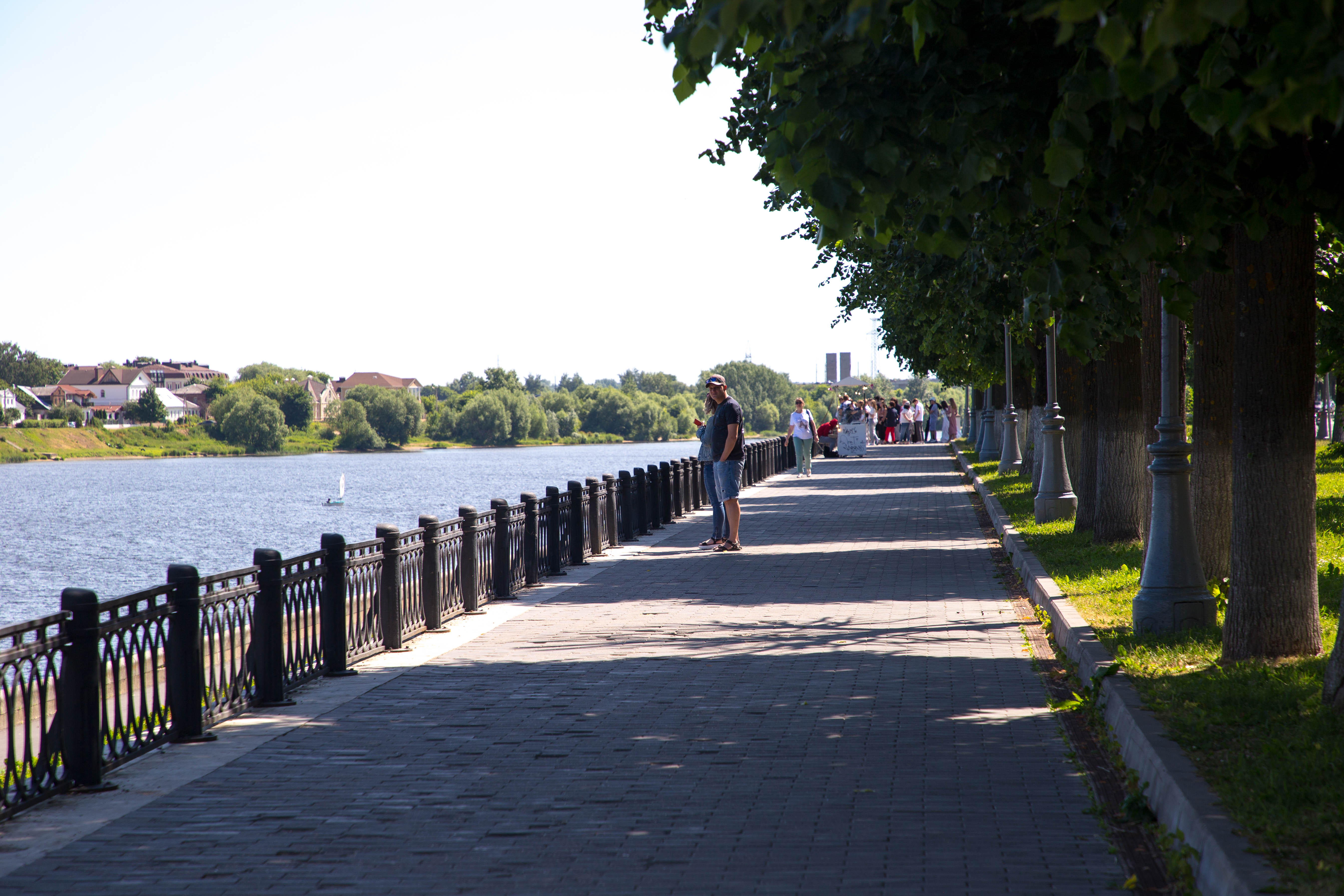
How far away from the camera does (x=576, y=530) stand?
15.4 meters

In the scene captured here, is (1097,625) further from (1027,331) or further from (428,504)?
(428,504)

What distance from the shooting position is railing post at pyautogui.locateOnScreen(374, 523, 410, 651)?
32.0 feet

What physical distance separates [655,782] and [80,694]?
2707 millimetres

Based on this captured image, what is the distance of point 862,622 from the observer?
10.7 metres

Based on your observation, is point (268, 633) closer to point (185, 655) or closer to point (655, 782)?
point (185, 655)

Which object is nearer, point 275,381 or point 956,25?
point 956,25

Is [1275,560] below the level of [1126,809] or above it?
above

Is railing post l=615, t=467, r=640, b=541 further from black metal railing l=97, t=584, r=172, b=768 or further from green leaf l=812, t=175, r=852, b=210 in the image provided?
green leaf l=812, t=175, r=852, b=210

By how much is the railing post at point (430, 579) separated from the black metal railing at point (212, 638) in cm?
1

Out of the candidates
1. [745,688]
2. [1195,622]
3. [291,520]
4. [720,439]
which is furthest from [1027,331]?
[291,520]

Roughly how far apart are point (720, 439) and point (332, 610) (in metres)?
Result: 7.72

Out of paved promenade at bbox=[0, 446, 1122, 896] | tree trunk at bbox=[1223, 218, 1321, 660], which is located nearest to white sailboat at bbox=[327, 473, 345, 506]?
paved promenade at bbox=[0, 446, 1122, 896]

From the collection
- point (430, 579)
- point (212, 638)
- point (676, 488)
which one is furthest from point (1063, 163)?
point (676, 488)

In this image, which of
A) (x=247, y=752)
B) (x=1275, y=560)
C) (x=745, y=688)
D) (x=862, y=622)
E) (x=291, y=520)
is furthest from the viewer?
(x=291, y=520)
